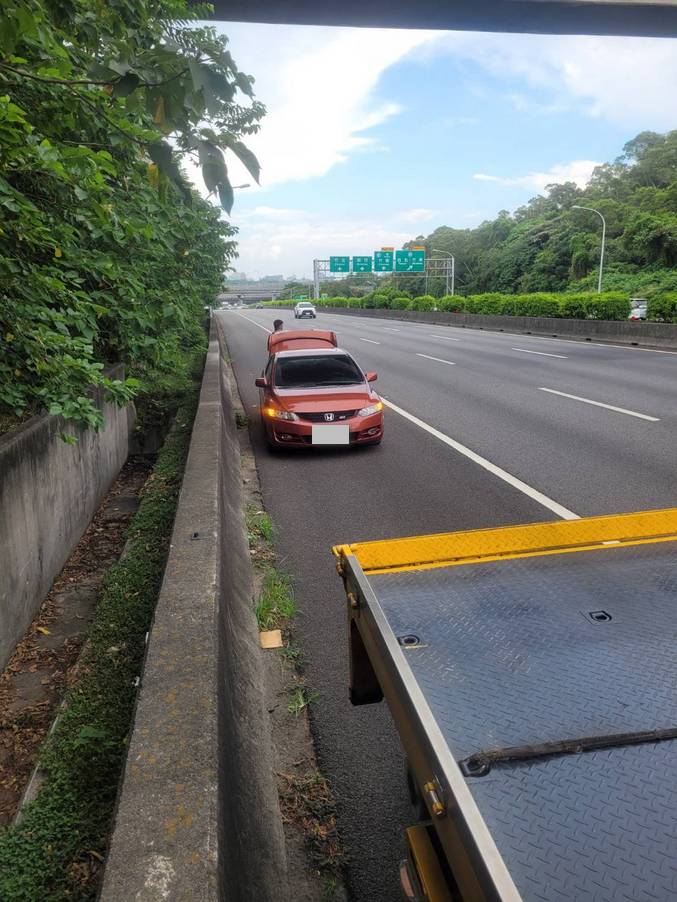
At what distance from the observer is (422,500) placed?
6895 mm

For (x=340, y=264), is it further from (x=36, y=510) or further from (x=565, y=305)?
(x=36, y=510)

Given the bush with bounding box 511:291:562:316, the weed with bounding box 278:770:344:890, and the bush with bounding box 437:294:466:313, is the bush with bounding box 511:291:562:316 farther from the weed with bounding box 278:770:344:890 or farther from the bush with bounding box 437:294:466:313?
the weed with bounding box 278:770:344:890

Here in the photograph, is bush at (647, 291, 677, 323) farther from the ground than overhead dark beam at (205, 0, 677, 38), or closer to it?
closer to it

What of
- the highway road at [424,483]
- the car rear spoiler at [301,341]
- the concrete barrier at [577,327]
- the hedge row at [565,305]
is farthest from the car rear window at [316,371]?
the hedge row at [565,305]

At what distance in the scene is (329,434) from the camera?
347 inches

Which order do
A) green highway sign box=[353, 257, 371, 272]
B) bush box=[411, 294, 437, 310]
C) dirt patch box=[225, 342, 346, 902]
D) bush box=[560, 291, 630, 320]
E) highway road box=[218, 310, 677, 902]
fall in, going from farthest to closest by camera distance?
green highway sign box=[353, 257, 371, 272], bush box=[411, 294, 437, 310], bush box=[560, 291, 630, 320], highway road box=[218, 310, 677, 902], dirt patch box=[225, 342, 346, 902]

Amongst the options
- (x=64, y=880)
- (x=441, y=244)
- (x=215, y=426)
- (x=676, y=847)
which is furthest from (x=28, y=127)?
(x=441, y=244)

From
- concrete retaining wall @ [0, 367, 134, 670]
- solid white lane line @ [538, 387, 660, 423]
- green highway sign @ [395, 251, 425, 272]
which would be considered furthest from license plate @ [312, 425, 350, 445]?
green highway sign @ [395, 251, 425, 272]

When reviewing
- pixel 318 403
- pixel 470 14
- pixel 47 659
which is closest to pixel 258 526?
pixel 47 659

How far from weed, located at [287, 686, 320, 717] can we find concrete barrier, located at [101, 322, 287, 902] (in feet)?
0.55

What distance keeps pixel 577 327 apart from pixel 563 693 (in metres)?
29.0

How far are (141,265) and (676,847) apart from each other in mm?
8253

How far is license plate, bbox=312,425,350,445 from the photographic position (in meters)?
8.80

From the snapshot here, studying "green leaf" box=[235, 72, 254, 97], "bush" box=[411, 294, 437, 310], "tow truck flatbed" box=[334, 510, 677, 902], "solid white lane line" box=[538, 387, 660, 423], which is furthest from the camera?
"bush" box=[411, 294, 437, 310]
